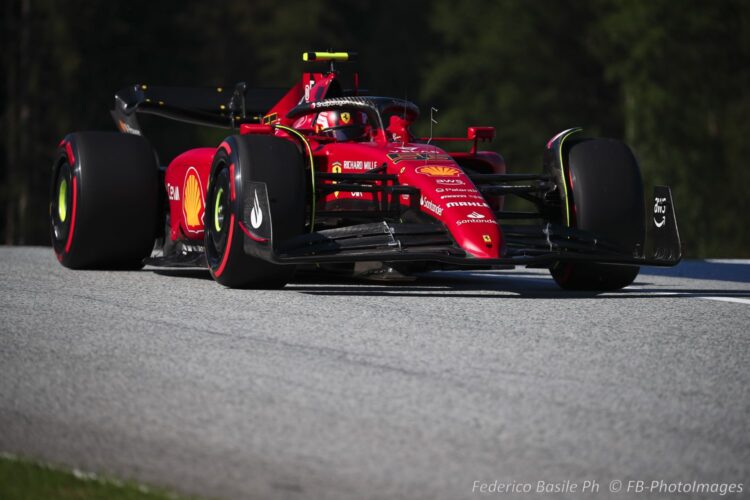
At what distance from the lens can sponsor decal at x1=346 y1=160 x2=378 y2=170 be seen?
8.54 metres

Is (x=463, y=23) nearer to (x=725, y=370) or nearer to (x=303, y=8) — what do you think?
(x=303, y=8)

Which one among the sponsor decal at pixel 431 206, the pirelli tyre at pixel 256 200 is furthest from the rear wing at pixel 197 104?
the sponsor decal at pixel 431 206

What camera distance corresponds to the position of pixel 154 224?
1005 centimetres

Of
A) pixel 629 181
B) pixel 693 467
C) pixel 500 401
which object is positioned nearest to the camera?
pixel 693 467

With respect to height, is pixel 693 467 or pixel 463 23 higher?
pixel 463 23

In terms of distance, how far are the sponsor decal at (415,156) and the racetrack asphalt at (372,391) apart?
0.98 meters

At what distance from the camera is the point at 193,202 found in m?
9.51

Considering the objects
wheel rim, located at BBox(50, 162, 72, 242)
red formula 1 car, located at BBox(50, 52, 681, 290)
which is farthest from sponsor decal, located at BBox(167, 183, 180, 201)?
wheel rim, located at BBox(50, 162, 72, 242)

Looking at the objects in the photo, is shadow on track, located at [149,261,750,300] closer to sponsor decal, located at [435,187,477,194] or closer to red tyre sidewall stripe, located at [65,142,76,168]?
sponsor decal, located at [435,187,477,194]

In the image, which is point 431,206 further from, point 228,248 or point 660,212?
point 660,212

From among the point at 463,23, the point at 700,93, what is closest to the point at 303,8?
the point at 463,23

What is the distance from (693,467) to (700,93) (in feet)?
98.3

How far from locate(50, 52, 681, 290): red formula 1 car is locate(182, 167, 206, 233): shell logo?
0.6 inches

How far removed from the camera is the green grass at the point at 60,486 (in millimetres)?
3543
